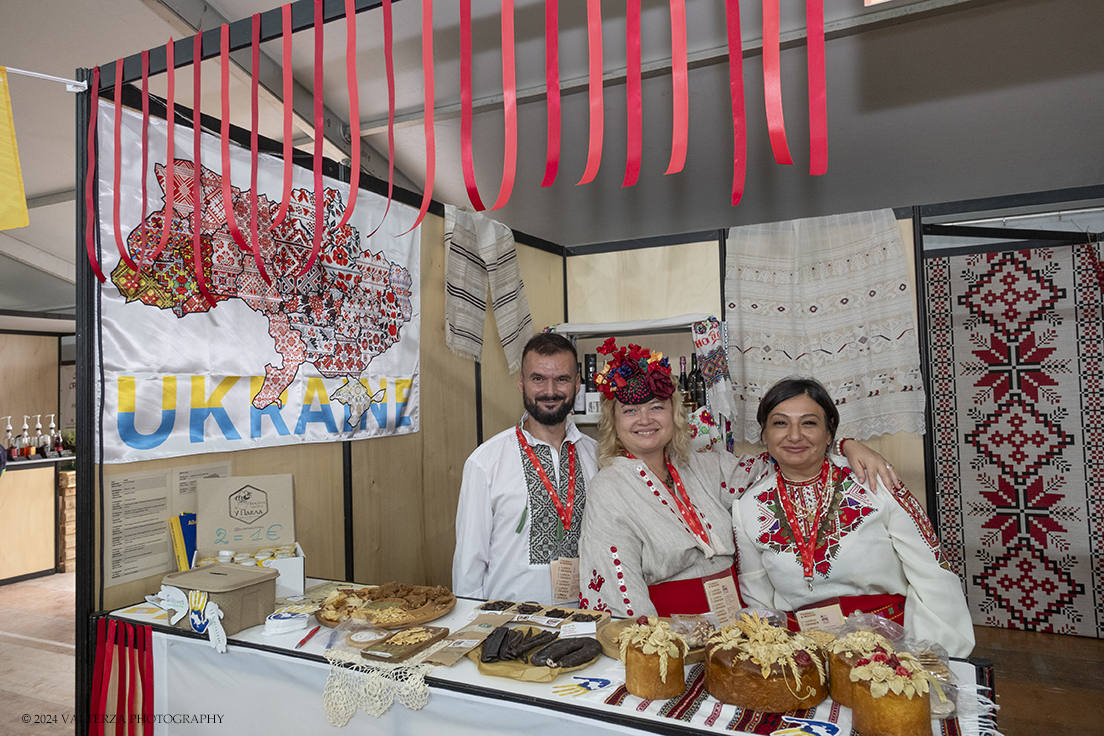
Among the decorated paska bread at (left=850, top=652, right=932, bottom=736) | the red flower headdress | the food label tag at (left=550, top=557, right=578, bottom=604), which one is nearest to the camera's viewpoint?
the decorated paska bread at (left=850, top=652, right=932, bottom=736)

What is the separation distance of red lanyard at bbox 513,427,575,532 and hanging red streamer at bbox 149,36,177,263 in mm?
1354

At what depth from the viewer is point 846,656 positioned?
122 centimetres

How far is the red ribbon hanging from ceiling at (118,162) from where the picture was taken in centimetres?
175

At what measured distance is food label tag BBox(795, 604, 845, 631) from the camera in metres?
1.83

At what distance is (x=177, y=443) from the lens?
6.46ft

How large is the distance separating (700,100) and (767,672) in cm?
424

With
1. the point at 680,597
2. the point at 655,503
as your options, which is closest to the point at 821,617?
the point at 680,597

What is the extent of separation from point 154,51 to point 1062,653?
5.04 meters

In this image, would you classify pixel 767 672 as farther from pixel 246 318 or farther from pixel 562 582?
pixel 246 318

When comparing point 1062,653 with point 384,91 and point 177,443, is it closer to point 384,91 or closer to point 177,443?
point 177,443

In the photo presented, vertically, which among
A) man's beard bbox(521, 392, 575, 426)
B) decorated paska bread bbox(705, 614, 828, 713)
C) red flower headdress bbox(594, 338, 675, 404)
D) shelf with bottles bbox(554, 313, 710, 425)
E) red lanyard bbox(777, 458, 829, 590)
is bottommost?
decorated paska bread bbox(705, 614, 828, 713)

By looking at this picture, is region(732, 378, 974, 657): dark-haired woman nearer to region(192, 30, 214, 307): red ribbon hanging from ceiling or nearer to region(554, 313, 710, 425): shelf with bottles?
region(554, 313, 710, 425): shelf with bottles

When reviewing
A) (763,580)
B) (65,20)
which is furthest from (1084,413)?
(65,20)

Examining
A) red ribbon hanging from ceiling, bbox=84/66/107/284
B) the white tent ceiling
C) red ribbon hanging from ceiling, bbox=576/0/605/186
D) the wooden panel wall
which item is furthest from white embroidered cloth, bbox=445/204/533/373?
the wooden panel wall
